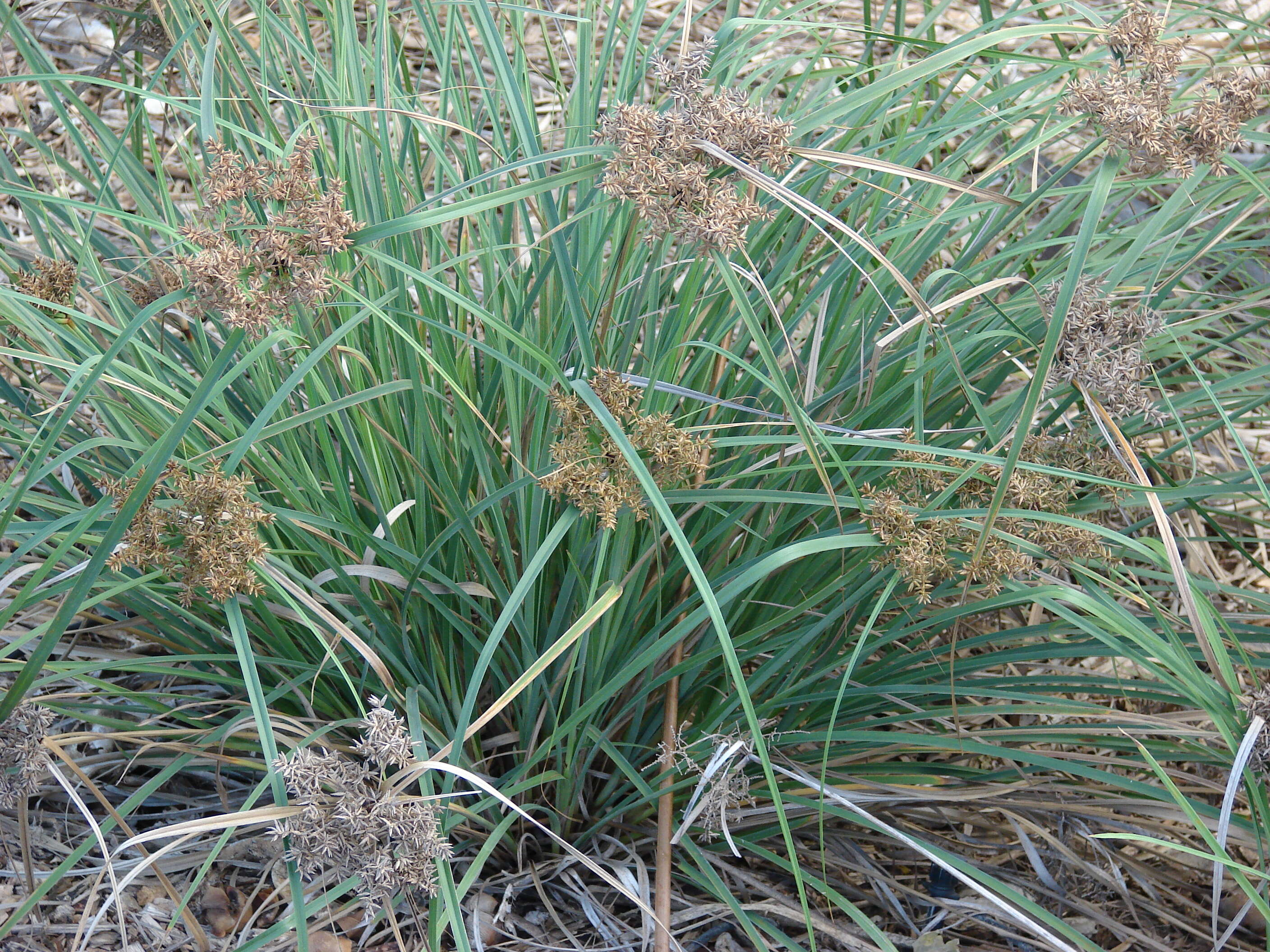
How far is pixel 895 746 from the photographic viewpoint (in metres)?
1.75

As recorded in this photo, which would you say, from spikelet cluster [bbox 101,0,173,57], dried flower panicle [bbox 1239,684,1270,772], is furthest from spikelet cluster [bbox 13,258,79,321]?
dried flower panicle [bbox 1239,684,1270,772]

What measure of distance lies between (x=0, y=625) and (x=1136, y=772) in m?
1.61

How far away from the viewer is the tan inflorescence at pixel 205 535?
1.05 metres

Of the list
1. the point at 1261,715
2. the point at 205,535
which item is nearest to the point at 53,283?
the point at 205,535

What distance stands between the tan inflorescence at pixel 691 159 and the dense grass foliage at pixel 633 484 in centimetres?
10

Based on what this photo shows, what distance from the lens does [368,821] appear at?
96 centimetres

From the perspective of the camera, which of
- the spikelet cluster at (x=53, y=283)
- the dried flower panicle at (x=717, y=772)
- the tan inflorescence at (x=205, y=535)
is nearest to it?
the tan inflorescence at (x=205, y=535)

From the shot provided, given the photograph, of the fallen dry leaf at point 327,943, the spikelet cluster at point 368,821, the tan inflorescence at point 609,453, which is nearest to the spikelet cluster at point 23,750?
the spikelet cluster at point 368,821

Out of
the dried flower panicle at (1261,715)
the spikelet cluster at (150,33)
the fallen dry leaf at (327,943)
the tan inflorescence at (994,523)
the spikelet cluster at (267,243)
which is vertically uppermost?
the spikelet cluster at (150,33)

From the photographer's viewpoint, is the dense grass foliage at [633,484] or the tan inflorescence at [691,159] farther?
the dense grass foliage at [633,484]

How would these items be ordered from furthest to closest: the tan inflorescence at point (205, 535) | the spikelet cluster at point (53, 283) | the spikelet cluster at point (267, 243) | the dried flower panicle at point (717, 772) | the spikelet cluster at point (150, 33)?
the spikelet cluster at point (150, 33) < the spikelet cluster at point (53, 283) < the dried flower panicle at point (717, 772) < the tan inflorescence at point (205, 535) < the spikelet cluster at point (267, 243)

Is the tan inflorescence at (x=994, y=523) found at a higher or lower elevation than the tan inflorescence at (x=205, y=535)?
lower

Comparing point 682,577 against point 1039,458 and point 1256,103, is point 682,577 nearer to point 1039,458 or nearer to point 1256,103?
point 1039,458

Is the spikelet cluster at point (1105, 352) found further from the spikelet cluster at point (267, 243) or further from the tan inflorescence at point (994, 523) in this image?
the spikelet cluster at point (267, 243)
